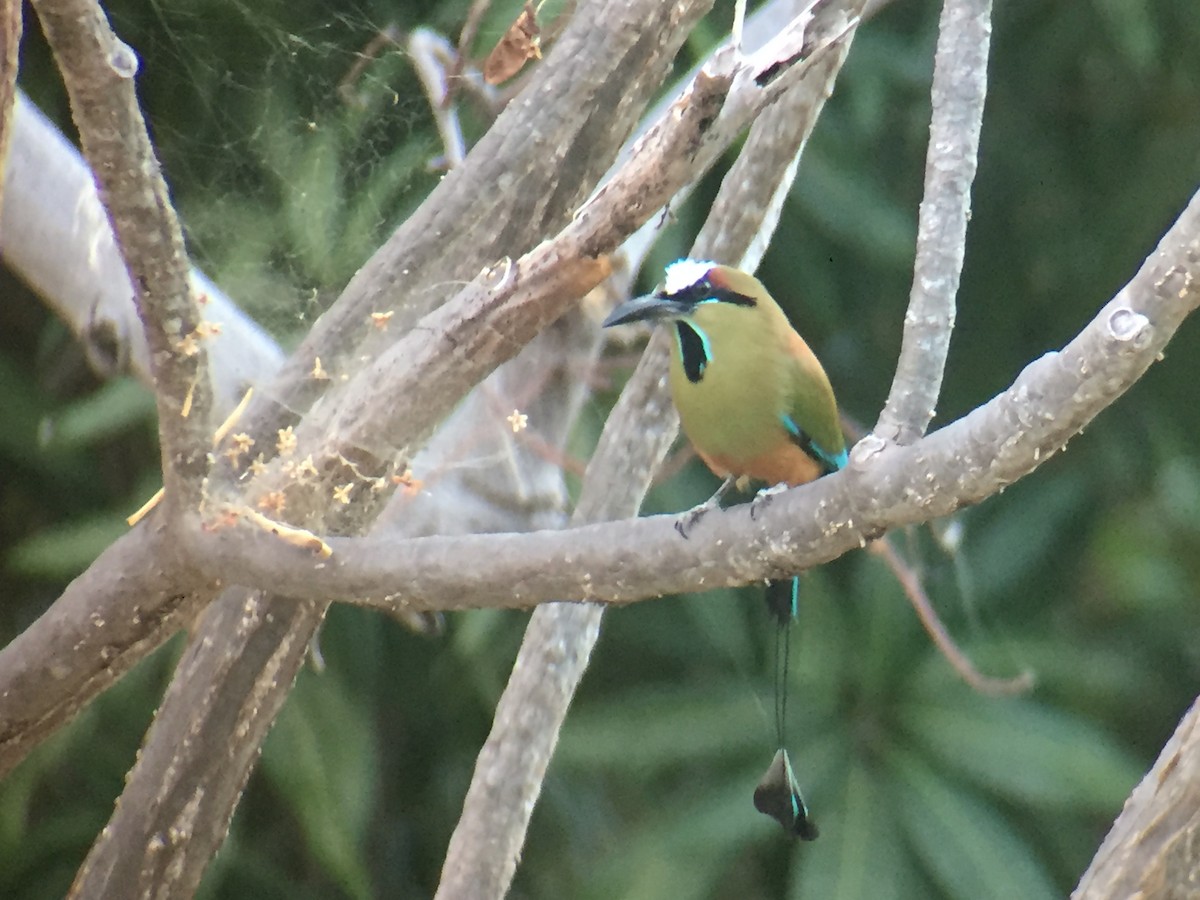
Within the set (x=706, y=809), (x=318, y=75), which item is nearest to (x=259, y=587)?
(x=318, y=75)

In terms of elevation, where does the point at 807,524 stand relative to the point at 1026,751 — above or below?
above

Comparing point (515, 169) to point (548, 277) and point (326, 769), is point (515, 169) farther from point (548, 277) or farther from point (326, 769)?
point (326, 769)

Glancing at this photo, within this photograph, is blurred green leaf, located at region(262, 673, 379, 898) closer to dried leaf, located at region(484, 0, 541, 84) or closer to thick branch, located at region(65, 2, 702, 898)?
thick branch, located at region(65, 2, 702, 898)

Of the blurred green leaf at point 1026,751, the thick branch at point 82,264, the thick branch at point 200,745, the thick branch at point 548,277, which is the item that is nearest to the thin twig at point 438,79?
the thick branch at point 82,264

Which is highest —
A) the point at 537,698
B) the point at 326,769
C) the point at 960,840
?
the point at 537,698

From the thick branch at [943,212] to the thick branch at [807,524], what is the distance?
0.09 metres

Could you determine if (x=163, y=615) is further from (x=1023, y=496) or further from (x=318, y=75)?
(x=1023, y=496)

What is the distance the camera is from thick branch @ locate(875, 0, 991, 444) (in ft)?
3.12

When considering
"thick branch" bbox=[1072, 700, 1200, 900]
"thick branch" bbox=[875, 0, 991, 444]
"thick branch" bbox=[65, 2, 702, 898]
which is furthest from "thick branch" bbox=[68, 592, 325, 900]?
"thick branch" bbox=[1072, 700, 1200, 900]

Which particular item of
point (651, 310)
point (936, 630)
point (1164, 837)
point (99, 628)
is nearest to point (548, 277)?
point (651, 310)

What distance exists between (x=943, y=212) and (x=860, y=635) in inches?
54.6

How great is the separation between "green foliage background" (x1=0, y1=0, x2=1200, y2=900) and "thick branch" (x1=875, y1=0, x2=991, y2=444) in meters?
0.97

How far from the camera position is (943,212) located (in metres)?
1.02

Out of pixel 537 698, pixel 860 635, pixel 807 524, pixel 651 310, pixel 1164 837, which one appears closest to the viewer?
pixel 807 524
